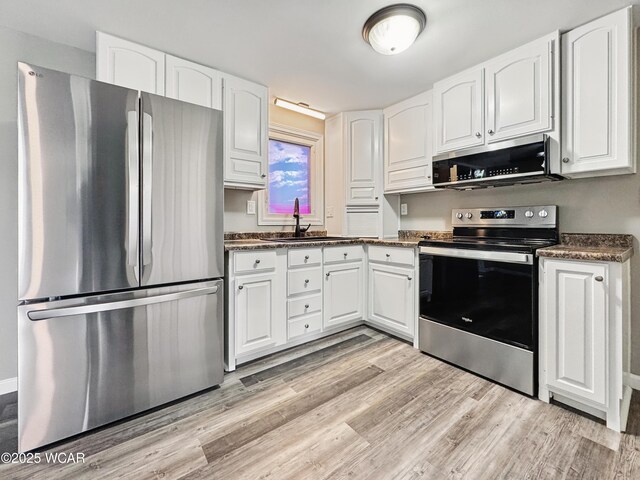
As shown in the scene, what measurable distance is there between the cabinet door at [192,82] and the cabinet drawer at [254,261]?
119 cm

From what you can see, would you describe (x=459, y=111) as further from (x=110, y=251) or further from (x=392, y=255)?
(x=110, y=251)

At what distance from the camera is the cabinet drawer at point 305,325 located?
242cm

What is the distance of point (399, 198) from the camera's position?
3.21 m

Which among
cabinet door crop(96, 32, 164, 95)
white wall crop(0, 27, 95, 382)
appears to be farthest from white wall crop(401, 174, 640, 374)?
white wall crop(0, 27, 95, 382)

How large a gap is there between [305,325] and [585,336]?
1.83m

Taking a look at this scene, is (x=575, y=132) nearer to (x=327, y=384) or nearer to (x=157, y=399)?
(x=327, y=384)

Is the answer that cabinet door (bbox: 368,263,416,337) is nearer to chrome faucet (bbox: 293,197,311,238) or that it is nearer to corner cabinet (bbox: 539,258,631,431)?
chrome faucet (bbox: 293,197,311,238)

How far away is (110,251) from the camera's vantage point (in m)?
1.48

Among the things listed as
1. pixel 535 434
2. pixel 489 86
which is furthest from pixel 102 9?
pixel 535 434

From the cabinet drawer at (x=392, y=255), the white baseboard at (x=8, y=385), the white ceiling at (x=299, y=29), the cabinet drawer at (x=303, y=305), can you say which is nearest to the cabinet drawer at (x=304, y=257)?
the cabinet drawer at (x=303, y=305)

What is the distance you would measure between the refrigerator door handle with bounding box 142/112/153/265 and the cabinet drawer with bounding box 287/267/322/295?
3.51 ft

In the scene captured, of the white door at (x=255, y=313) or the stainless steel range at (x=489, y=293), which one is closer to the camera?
the stainless steel range at (x=489, y=293)

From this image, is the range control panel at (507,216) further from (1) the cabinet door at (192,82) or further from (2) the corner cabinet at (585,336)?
(1) the cabinet door at (192,82)

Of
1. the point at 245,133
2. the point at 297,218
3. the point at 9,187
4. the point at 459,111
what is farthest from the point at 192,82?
the point at 459,111
